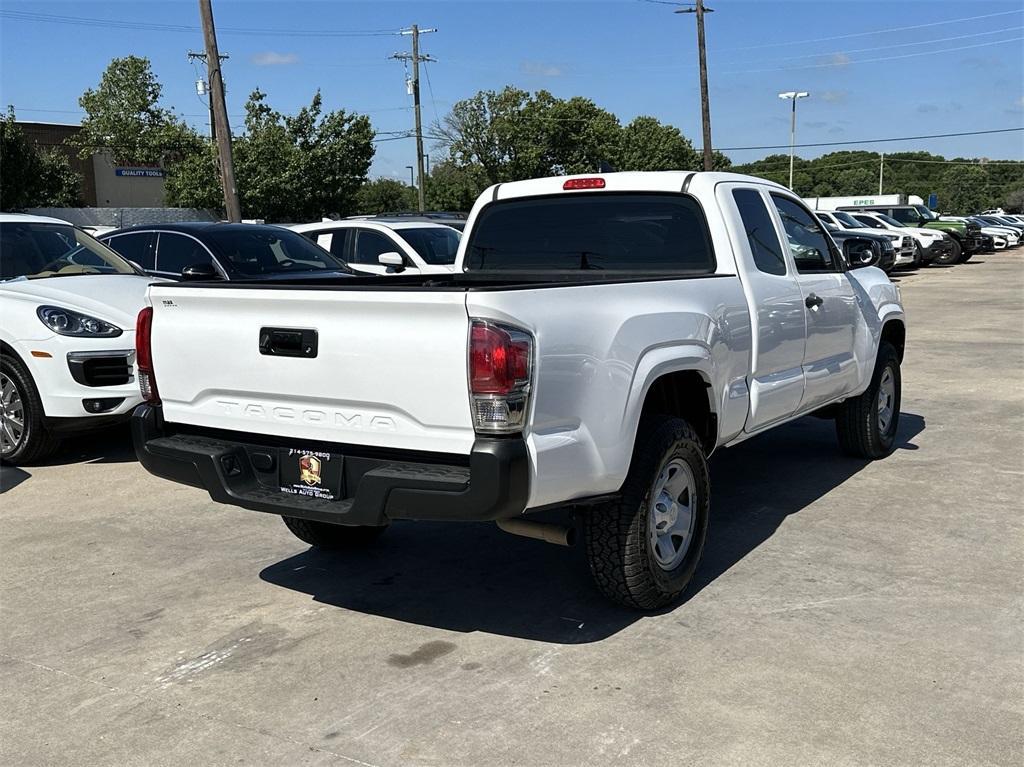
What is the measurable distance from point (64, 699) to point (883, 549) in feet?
12.7

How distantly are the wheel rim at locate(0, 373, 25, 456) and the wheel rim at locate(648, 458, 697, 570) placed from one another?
5002 millimetres

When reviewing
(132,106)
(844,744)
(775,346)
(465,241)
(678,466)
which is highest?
(132,106)

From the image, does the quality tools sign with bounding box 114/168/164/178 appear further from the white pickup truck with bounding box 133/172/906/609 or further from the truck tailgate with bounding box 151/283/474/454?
the truck tailgate with bounding box 151/283/474/454

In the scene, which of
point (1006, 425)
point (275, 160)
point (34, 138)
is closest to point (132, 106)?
point (34, 138)

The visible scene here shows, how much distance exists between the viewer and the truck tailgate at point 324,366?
12.0 ft

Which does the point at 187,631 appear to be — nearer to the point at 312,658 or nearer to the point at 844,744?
the point at 312,658

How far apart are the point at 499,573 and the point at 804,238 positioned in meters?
2.89

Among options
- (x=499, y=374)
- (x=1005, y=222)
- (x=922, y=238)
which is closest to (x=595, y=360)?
(x=499, y=374)

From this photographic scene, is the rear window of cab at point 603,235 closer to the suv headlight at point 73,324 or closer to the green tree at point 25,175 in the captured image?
the suv headlight at point 73,324

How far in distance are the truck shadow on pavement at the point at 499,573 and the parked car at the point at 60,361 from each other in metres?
2.61

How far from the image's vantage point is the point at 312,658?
411 cm

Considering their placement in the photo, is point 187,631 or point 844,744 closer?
point 844,744

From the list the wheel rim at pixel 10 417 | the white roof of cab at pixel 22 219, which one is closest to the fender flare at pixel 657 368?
the wheel rim at pixel 10 417

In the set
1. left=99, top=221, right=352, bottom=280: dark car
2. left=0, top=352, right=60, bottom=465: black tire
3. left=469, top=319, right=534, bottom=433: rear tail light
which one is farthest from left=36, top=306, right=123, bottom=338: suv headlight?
left=469, top=319, right=534, bottom=433: rear tail light
